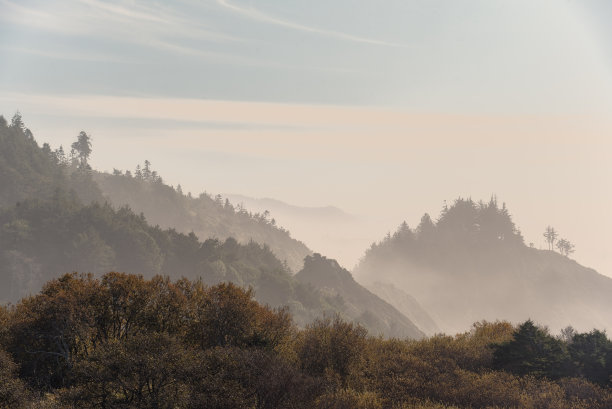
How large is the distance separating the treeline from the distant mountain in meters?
104

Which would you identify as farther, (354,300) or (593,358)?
(354,300)

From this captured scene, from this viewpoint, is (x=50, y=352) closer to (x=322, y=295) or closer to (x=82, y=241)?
(x=82, y=241)

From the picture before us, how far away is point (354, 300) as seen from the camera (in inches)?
6467

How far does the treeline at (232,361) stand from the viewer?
24.1 metres

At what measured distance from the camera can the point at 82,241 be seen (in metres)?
122

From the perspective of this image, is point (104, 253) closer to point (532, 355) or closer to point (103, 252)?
point (103, 252)

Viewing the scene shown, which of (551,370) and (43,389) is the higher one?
(551,370)

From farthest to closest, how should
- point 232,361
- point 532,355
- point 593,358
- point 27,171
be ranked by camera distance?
1. point 27,171
2. point 532,355
3. point 593,358
4. point 232,361

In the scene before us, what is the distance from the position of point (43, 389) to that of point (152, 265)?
103 meters

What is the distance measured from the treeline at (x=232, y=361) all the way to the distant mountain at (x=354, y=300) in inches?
4098

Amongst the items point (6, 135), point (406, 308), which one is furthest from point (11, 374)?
point (406, 308)

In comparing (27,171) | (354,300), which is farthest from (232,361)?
(27,171)

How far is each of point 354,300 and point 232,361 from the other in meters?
141

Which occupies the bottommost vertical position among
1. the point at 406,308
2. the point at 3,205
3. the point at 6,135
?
the point at 406,308
